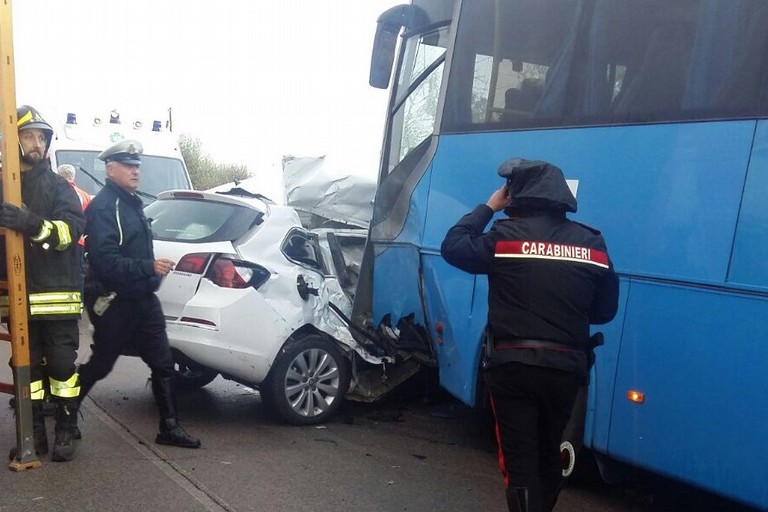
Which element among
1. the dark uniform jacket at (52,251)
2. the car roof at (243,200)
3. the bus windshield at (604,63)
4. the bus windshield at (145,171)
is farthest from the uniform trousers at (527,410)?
the bus windshield at (145,171)

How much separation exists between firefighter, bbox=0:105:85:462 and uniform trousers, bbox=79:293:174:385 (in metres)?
0.23

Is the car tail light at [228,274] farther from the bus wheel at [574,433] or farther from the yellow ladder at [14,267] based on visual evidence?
the bus wheel at [574,433]

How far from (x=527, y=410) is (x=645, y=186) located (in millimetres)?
1537

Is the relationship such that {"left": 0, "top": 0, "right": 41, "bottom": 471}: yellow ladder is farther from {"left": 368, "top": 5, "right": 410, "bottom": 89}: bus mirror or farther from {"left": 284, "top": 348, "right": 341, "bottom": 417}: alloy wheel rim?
{"left": 368, "top": 5, "right": 410, "bottom": 89}: bus mirror

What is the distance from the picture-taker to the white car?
6027 millimetres

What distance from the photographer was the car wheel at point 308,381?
627 cm

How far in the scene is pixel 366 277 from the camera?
6934 mm

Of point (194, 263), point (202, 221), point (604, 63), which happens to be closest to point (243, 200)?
point (202, 221)

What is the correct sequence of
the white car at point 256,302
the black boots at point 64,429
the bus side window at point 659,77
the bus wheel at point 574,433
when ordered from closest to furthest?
the bus wheel at point 574,433 → the bus side window at point 659,77 → the black boots at point 64,429 → the white car at point 256,302

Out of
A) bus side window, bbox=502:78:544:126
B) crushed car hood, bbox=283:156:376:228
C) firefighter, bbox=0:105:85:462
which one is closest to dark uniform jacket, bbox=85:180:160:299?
firefighter, bbox=0:105:85:462

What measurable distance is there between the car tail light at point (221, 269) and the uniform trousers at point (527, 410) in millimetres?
2815

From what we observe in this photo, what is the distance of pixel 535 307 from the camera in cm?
361

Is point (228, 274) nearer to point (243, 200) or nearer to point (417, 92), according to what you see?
point (243, 200)

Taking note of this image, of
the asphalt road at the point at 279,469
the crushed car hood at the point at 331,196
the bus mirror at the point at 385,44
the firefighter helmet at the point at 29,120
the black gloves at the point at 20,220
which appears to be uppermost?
the bus mirror at the point at 385,44
